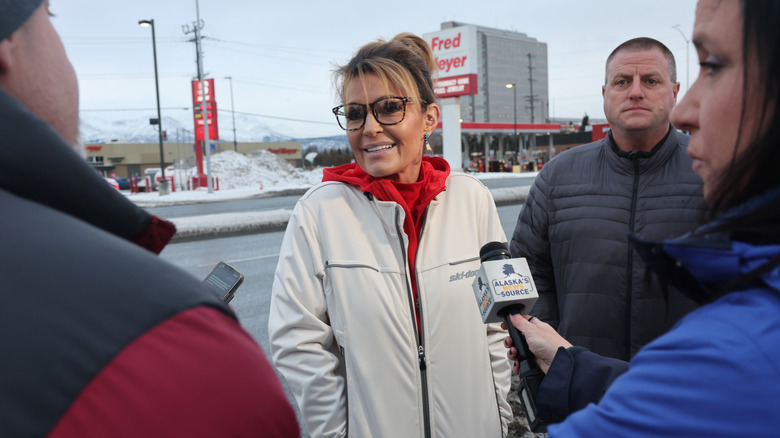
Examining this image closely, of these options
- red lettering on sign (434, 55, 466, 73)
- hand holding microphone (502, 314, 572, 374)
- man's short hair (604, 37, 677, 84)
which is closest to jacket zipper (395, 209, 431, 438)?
hand holding microphone (502, 314, 572, 374)

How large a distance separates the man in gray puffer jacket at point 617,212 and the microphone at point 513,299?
3.77ft

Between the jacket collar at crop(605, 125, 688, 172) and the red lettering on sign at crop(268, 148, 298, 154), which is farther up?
the red lettering on sign at crop(268, 148, 298, 154)

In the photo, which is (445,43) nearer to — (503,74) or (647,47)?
(647,47)

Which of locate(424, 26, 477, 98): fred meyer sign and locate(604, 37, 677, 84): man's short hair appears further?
locate(424, 26, 477, 98): fred meyer sign

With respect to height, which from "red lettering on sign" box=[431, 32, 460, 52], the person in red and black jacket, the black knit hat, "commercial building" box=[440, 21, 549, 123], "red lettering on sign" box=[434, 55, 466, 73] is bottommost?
the person in red and black jacket

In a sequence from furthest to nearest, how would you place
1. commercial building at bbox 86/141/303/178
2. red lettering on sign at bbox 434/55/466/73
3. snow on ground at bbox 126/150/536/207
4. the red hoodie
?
A: commercial building at bbox 86/141/303/178 → snow on ground at bbox 126/150/536/207 → red lettering on sign at bbox 434/55/466/73 → the red hoodie

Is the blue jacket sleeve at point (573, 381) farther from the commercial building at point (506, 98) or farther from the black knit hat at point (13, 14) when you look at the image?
the commercial building at point (506, 98)

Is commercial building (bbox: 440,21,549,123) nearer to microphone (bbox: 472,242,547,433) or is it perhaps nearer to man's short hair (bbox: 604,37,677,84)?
man's short hair (bbox: 604,37,677,84)

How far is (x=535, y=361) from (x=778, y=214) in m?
0.90

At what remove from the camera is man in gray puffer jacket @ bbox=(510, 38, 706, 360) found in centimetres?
271

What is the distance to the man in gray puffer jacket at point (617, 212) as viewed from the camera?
271cm

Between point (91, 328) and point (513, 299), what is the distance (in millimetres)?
1199

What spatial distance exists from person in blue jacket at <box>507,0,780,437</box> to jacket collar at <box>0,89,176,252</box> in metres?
0.82

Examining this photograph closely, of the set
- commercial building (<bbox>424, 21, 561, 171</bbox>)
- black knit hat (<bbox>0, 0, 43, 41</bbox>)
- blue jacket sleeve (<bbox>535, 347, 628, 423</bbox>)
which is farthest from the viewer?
commercial building (<bbox>424, 21, 561, 171</bbox>)
